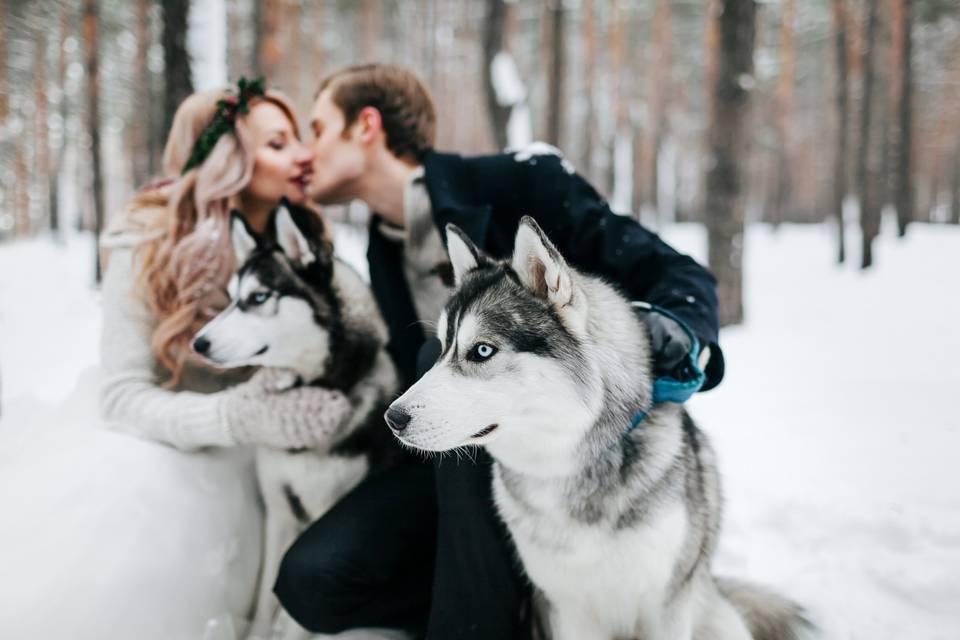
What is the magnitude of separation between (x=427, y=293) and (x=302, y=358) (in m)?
0.59

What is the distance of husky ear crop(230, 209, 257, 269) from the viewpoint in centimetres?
211

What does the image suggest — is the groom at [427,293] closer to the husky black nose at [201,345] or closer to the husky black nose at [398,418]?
the husky black nose at [398,418]

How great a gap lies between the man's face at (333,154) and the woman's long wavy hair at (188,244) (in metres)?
0.26

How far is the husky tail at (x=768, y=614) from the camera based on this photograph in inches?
68.7

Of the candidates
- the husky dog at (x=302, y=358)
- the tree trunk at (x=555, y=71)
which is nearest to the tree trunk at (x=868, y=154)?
the tree trunk at (x=555, y=71)

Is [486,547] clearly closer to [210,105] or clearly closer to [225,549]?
[225,549]

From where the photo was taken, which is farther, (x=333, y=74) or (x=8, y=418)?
(x=333, y=74)

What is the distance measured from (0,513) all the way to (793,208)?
26601mm

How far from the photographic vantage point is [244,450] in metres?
2.28

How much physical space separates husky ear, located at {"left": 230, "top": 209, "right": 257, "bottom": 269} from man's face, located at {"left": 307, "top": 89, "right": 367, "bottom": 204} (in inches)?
13.9

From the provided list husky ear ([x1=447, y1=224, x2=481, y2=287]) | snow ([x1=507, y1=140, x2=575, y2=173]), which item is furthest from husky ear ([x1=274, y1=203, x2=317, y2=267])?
snow ([x1=507, y1=140, x2=575, y2=173])

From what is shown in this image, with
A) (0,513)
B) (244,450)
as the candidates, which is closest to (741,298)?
(244,450)

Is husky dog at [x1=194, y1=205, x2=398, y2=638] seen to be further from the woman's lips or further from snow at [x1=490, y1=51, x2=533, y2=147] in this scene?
snow at [x1=490, y1=51, x2=533, y2=147]

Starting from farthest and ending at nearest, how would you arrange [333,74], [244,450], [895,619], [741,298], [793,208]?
[793,208] < [741,298] < [333,74] < [244,450] < [895,619]
